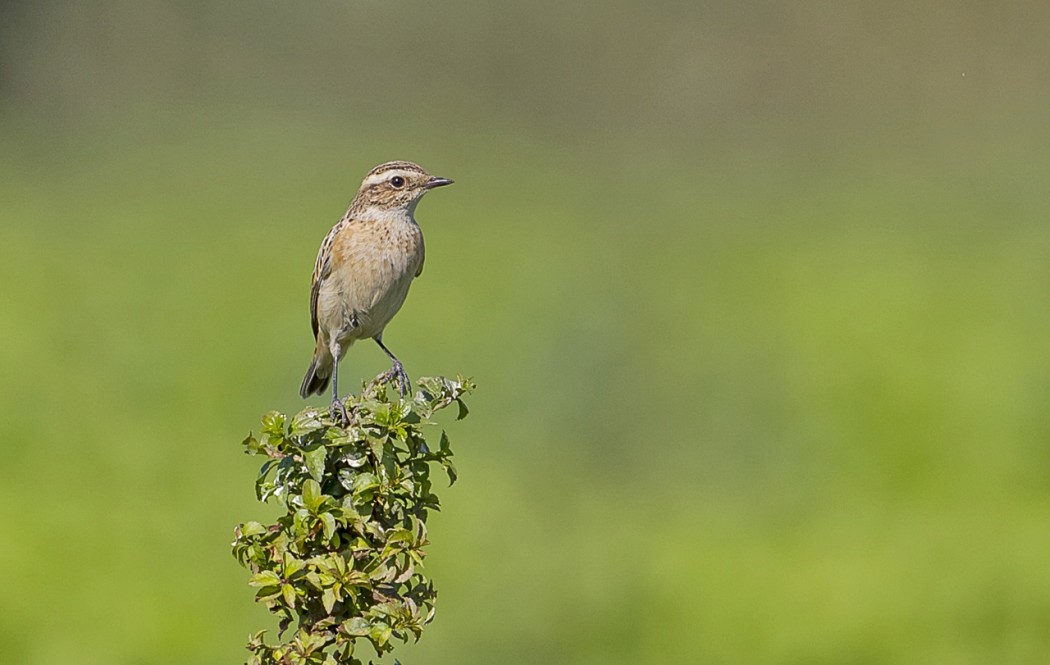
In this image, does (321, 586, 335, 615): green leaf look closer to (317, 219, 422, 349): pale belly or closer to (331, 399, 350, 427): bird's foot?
(331, 399, 350, 427): bird's foot

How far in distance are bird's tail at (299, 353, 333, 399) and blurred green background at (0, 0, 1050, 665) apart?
1794 mm

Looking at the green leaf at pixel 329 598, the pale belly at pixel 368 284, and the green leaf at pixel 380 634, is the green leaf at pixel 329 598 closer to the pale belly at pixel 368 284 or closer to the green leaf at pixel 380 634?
the green leaf at pixel 380 634

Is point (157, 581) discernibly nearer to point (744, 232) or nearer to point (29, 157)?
point (744, 232)

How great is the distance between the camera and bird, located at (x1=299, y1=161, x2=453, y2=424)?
15.6ft

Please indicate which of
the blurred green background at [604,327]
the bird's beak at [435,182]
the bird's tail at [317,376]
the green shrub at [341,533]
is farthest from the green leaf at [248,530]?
the blurred green background at [604,327]

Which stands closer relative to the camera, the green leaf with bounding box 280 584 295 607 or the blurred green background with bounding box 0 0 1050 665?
the green leaf with bounding box 280 584 295 607

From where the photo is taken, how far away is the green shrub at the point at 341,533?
2.62 m

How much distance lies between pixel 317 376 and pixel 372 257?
0.57 m

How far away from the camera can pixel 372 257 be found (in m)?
4.77

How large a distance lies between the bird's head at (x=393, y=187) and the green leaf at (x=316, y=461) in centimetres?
220

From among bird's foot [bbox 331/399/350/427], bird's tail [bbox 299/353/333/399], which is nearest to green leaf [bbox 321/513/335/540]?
bird's foot [bbox 331/399/350/427]

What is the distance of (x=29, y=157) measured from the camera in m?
22.0

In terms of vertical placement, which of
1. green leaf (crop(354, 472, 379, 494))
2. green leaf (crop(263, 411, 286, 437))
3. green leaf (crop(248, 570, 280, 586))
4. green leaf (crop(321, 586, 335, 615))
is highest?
green leaf (crop(263, 411, 286, 437))

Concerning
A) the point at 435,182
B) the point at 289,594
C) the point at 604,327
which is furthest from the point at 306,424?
the point at 604,327
